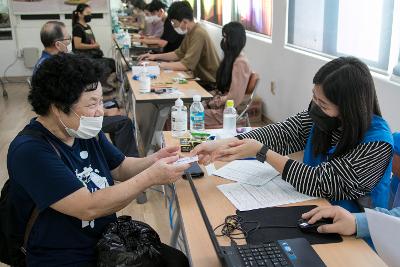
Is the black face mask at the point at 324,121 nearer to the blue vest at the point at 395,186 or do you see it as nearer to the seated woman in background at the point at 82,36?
the blue vest at the point at 395,186

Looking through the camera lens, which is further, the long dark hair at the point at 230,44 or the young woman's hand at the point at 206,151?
the long dark hair at the point at 230,44

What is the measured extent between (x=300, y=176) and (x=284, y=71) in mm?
2943

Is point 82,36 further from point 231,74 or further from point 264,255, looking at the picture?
point 264,255

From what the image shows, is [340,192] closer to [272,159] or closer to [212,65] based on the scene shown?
[272,159]

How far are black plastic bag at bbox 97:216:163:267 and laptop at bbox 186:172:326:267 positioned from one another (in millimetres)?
411

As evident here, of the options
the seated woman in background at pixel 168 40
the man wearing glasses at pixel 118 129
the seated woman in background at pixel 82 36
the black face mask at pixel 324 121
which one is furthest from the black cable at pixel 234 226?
the seated woman in background at pixel 82 36

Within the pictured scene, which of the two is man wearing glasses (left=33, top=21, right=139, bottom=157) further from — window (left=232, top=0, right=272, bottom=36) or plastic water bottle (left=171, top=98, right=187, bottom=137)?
window (left=232, top=0, right=272, bottom=36)

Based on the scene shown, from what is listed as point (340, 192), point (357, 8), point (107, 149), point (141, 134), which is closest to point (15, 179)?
point (107, 149)

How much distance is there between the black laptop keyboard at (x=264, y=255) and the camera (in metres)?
1.07

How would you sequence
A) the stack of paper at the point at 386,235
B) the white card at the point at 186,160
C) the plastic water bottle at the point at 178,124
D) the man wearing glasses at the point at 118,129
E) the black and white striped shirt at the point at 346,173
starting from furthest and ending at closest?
the man wearing glasses at the point at 118,129
the plastic water bottle at the point at 178,124
the white card at the point at 186,160
the black and white striped shirt at the point at 346,173
the stack of paper at the point at 386,235

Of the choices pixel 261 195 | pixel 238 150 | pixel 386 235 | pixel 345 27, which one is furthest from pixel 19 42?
pixel 386 235

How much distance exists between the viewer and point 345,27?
3.36 meters

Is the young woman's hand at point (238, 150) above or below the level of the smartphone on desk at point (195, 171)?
above

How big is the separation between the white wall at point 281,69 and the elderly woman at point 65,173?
6.92 ft
